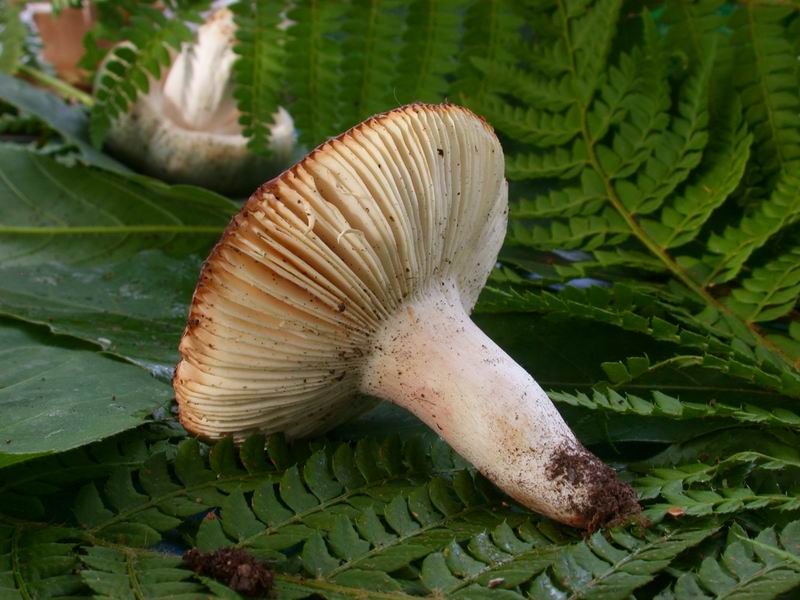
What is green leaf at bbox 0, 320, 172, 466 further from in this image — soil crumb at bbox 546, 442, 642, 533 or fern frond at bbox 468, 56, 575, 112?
fern frond at bbox 468, 56, 575, 112

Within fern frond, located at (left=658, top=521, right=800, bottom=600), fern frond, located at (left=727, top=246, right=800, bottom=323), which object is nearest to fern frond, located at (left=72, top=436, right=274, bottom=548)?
fern frond, located at (left=658, top=521, right=800, bottom=600)

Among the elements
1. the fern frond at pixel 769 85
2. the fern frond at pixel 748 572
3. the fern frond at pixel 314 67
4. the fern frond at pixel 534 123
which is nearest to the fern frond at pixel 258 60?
the fern frond at pixel 314 67

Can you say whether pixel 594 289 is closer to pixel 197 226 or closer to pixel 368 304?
pixel 368 304

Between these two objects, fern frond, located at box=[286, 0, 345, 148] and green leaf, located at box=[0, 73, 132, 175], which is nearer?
fern frond, located at box=[286, 0, 345, 148]

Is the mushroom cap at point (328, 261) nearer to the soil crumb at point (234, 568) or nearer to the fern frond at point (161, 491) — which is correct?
the fern frond at point (161, 491)

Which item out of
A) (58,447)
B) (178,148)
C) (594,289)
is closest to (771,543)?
(594,289)

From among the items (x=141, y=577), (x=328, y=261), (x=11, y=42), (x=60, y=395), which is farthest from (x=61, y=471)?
(x=11, y=42)

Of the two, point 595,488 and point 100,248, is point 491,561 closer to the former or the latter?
point 595,488

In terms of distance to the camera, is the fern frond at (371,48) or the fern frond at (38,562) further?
the fern frond at (371,48)
